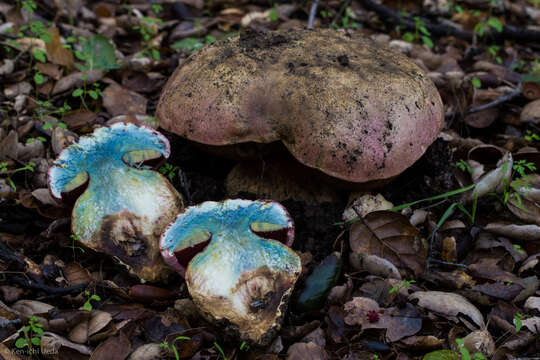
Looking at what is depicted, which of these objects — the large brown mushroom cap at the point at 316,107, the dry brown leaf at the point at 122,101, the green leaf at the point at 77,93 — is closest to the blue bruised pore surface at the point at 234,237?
the large brown mushroom cap at the point at 316,107

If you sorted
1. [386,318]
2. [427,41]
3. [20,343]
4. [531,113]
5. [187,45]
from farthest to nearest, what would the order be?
1. [427,41]
2. [187,45]
3. [531,113]
4. [386,318]
5. [20,343]

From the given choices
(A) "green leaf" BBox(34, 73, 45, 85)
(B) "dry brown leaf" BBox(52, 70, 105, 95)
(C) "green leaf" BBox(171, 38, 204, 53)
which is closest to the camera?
(A) "green leaf" BBox(34, 73, 45, 85)

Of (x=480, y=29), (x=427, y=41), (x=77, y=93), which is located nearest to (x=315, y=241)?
(x=77, y=93)

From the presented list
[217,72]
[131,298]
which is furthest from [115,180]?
[217,72]

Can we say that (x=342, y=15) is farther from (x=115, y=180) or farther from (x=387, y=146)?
(x=115, y=180)

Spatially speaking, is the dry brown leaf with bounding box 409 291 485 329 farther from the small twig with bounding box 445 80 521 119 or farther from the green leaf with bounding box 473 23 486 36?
the green leaf with bounding box 473 23 486 36

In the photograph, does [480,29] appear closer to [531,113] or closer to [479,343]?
[531,113]

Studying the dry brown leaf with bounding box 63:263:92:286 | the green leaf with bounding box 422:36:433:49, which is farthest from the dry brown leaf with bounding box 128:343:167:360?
the green leaf with bounding box 422:36:433:49
